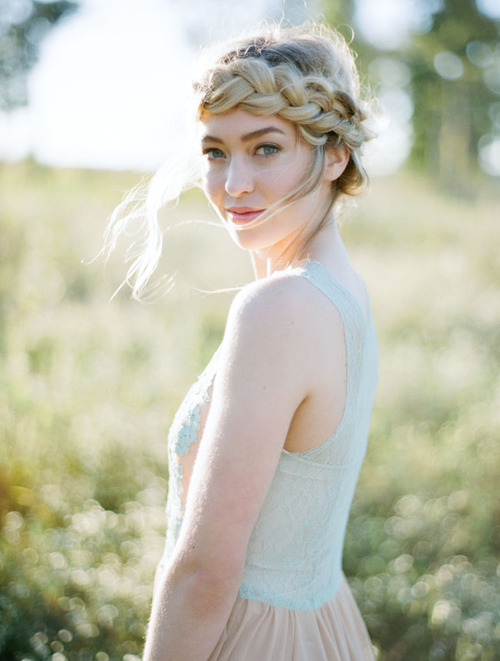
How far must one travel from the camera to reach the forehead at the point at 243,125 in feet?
4.39

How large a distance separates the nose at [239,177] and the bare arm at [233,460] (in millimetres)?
326

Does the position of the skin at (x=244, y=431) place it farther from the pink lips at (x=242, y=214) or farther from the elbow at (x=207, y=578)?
A: the pink lips at (x=242, y=214)

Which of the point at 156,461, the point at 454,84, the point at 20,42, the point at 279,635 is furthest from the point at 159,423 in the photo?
the point at 454,84

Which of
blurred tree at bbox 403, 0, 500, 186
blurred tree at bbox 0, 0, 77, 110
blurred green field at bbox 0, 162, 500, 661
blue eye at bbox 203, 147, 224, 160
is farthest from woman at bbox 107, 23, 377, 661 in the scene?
blurred tree at bbox 403, 0, 500, 186

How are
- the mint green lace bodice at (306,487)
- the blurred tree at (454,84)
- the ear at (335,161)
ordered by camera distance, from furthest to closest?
the blurred tree at (454,84) < the ear at (335,161) < the mint green lace bodice at (306,487)

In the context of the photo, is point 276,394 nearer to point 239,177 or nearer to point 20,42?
point 239,177

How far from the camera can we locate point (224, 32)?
5.46ft

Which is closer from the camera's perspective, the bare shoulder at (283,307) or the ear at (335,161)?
the bare shoulder at (283,307)

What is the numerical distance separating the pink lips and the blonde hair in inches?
2.7

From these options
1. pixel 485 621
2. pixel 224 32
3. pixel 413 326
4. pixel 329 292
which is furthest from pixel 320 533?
pixel 413 326

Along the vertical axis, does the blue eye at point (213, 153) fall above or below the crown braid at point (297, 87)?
below

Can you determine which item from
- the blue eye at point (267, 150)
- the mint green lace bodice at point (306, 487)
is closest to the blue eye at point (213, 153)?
the blue eye at point (267, 150)

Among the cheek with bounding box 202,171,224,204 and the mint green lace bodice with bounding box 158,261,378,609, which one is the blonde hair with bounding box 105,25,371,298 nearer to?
the cheek with bounding box 202,171,224,204

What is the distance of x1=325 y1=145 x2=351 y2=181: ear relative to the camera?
149 centimetres
